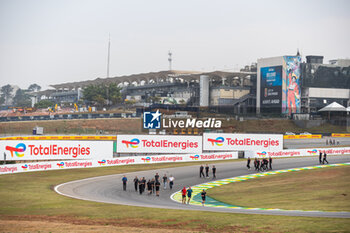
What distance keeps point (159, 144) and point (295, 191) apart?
27.6 meters

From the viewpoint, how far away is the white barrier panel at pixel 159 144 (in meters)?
56.4

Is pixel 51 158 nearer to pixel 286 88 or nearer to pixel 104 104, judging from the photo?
pixel 286 88

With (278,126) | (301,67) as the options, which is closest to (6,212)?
(278,126)

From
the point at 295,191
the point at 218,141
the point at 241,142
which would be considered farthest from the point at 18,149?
the point at 241,142

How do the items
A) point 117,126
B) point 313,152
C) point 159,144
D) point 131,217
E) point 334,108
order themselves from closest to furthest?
point 131,217
point 159,144
point 313,152
point 117,126
point 334,108

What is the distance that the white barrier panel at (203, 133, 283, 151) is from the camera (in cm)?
5931

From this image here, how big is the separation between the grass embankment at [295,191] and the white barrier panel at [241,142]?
18.4 meters

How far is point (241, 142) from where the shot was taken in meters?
60.4

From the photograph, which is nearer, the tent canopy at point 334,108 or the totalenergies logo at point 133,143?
the totalenergies logo at point 133,143

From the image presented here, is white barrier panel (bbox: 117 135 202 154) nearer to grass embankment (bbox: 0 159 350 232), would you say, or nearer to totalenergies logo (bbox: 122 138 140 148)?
totalenergies logo (bbox: 122 138 140 148)

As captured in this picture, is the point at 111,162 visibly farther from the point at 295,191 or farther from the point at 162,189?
the point at 295,191

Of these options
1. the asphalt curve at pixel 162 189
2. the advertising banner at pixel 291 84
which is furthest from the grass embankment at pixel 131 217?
the advertising banner at pixel 291 84

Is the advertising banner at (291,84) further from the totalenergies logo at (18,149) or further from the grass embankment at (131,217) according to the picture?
the grass embankment at (131,217)

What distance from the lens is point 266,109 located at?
356ft
